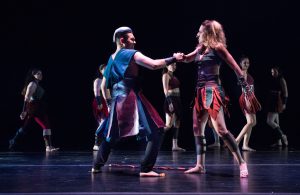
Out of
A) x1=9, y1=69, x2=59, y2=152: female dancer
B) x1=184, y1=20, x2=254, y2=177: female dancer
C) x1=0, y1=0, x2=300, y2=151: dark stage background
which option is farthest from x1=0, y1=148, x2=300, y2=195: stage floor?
x1=0, y1=0, x2=300, y2=151: dark stage background

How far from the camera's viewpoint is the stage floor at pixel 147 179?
169 inches

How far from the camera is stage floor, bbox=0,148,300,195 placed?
4.29 m

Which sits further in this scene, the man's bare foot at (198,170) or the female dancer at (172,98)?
the female dancer at (172,98)

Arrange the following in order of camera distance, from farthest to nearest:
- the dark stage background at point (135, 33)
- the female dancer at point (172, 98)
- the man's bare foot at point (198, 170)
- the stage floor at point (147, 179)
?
the dark stage background at point (135, 33)
the female dancer at point (172, 98)
the man's bare foot at point (198, 170)
the stage floor at point (147, 179)

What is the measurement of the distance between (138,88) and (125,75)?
7.8 inches

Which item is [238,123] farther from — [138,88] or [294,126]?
[138,88]

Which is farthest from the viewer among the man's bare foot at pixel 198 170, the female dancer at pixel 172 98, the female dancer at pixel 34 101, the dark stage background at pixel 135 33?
the dark stage background at pixel 135 33

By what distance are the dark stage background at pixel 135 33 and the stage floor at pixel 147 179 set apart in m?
5.54

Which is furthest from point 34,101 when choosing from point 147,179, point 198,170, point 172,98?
point 147,179

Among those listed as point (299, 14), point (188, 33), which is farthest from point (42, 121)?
point (299, 14)

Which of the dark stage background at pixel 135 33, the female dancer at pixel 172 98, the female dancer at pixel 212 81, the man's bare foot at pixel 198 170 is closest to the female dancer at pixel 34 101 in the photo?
the female dancer at pixel 172 98

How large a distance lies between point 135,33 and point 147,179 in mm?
7780

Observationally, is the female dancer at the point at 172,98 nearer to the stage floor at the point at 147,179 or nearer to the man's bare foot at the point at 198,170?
the stage floor at the point at 147,179

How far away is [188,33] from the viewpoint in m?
12.5
